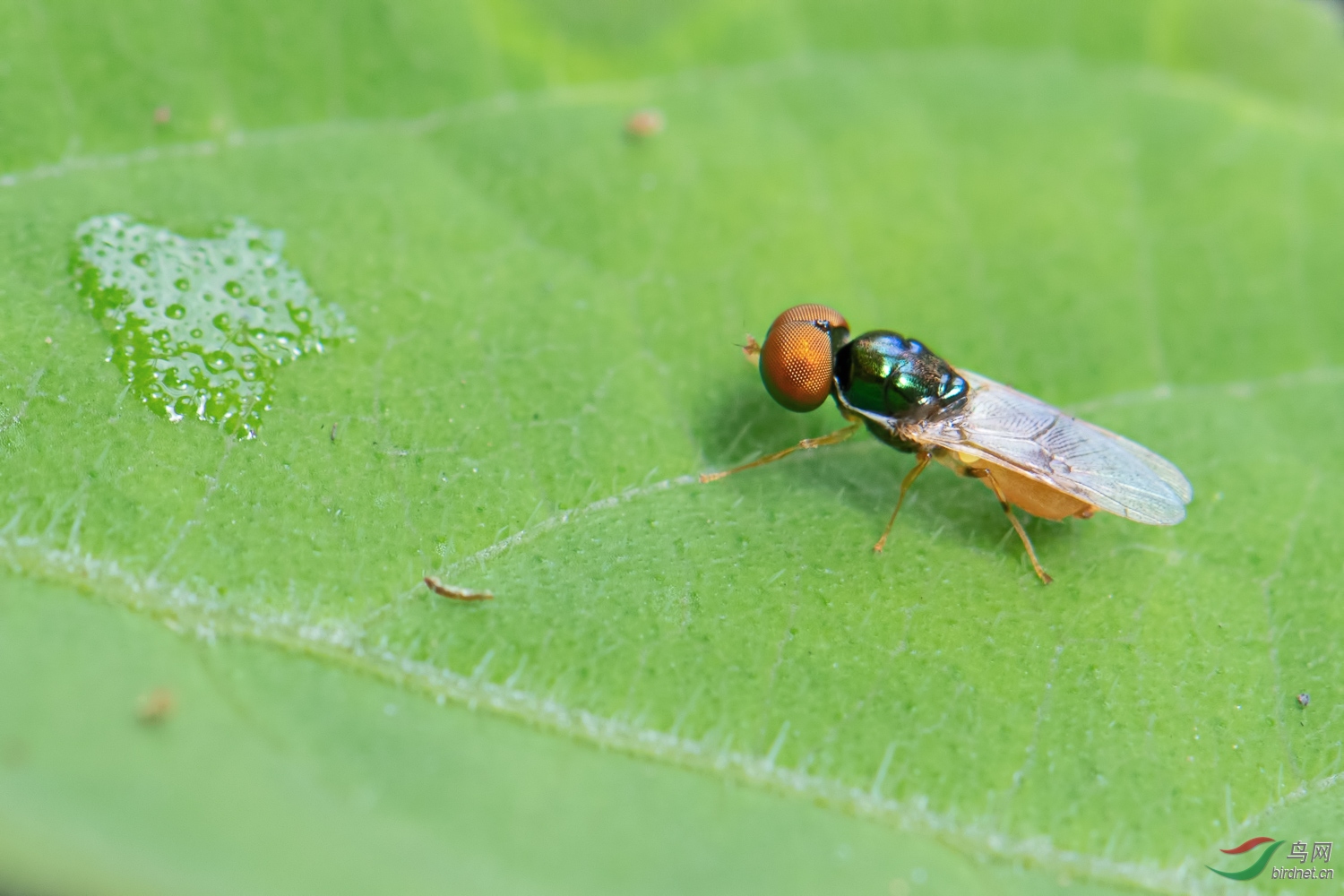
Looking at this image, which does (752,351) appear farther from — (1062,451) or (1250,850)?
(1250,850)

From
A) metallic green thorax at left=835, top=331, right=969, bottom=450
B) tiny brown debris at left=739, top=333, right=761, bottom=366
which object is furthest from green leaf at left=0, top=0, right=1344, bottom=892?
metallic green thorax at left=835, top=331, right=969, bottom=450

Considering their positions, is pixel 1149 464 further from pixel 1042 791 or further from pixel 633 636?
pixel 633 636

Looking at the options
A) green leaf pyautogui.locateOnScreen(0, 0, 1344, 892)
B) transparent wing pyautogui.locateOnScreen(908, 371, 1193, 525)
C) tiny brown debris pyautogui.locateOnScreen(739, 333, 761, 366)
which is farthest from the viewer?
tiny brown debris pyautogui.locateOnScreen(739, 333, 761, 366)

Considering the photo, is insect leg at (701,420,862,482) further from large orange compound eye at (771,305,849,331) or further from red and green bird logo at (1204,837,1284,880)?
red and green bird logo at (1204,837,1284,880)

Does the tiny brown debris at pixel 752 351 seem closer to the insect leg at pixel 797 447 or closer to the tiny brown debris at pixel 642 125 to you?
the insect leg at pixel 797 447

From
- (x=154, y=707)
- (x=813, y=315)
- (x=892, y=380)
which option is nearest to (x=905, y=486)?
(x=892, y=380)

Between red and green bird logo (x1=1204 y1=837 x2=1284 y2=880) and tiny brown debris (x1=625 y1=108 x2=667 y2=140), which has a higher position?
tiny brown debris (x1=625 y1=108 x2=667 y2=140)
